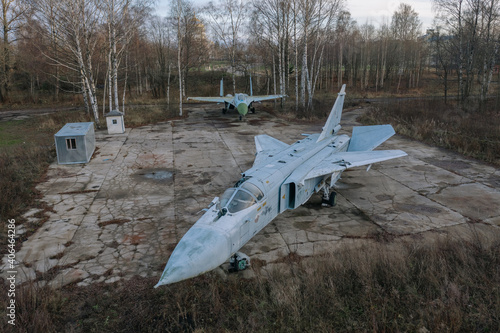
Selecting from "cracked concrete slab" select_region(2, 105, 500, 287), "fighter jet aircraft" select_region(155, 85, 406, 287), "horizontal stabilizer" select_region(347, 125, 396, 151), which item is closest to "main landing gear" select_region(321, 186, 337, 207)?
"fighter jet aircraft" select_region(155, 85, 406, 287)

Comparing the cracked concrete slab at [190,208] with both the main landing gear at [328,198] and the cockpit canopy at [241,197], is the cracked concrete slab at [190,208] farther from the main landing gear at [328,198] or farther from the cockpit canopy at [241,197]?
the cockpit canopy at [241,197]

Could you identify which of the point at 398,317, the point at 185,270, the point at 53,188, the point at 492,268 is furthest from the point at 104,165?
the point at 492,268

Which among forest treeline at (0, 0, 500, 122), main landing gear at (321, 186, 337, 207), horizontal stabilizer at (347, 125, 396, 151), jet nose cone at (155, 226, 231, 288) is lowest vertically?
main landing gear at (321, 186, 337, 207)

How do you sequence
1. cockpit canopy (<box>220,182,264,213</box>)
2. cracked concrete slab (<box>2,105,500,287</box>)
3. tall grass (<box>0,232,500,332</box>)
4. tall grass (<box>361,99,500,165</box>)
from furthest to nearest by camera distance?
tall grass (<box>361,99,500,165</box>) < cracked concrete slab (<box>2,105,500,287</box>) < cockpit canopy (<box>220,182,264,213</box>) < tall grass (<box>0,232,500,332</box>)

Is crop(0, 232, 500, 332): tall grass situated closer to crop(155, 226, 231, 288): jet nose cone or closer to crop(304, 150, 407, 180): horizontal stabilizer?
crop(155, 226, 231, 288): jet nose cone

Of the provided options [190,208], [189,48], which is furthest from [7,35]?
[190,208]

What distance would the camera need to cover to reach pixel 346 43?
54.7 meters

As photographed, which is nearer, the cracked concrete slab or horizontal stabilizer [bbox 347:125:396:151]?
the cracked concrete slab

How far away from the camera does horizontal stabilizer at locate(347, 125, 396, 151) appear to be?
1378 cm

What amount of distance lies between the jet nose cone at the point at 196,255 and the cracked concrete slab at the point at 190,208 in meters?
1.66

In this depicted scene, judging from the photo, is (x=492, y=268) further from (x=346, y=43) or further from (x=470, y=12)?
(x=346, y=43)

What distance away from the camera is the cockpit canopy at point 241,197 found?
7031mm

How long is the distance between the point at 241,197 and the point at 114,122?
17.3 metres

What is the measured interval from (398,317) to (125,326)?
4764 mm
